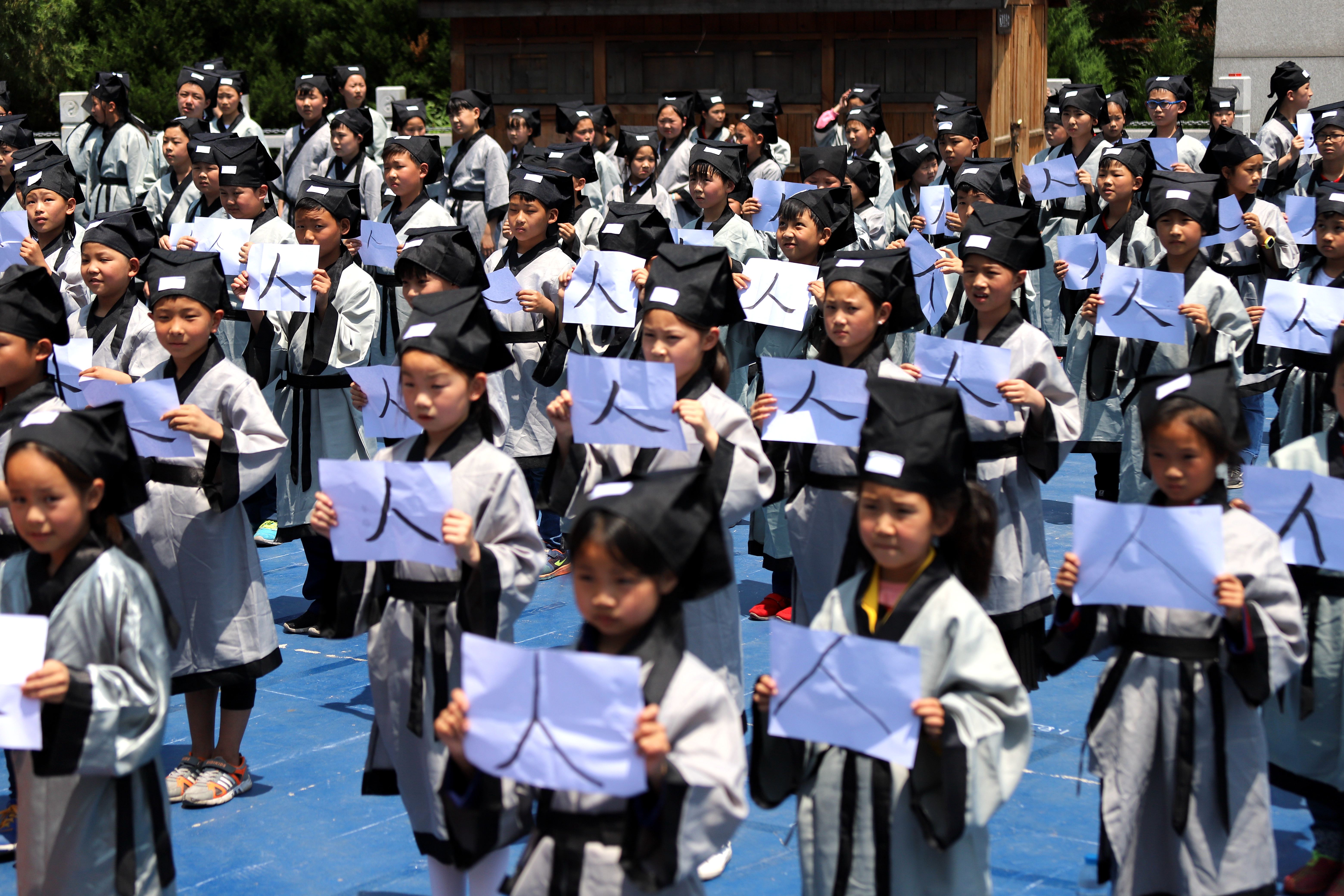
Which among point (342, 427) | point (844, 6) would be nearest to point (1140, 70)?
point (844, 6)

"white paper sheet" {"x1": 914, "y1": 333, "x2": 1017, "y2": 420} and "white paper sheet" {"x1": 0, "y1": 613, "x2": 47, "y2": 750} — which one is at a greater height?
"white paper sheet" {"x1": 914, "y1": 333, "x2": 1017, "y2": 420}

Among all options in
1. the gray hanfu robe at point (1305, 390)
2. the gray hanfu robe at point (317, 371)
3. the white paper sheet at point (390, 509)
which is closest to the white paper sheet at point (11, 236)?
the gray hanfu robe at point (317, 371)

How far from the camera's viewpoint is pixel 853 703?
3.39m

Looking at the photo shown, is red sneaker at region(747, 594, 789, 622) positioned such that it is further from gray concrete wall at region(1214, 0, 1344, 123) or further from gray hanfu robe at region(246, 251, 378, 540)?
gray concrete wall at region(1214, 0, 1344, 123)

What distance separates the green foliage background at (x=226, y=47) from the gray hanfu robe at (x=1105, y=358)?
17798 millimetres

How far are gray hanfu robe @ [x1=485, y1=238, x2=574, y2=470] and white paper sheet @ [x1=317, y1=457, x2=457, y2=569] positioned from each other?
3.44 m

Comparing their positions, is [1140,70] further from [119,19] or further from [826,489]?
[826,489]

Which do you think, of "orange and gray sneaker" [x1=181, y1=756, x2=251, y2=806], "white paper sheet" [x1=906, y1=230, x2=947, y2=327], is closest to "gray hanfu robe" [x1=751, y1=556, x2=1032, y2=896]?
"orange and gray sneaker" [x1=181, y1=756, x2=251, y2=806]

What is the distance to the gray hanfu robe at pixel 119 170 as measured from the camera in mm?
13883

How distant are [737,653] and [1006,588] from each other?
4.08 feet

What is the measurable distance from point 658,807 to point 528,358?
5273 mm

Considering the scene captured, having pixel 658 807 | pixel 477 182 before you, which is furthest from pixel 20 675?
pixel 477 182

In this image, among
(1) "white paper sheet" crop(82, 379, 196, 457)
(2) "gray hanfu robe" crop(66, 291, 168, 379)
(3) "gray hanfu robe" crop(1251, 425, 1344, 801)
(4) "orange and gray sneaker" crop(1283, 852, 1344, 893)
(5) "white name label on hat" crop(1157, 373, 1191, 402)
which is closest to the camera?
(5) "white name label on hat" crop(1157, 373, 1191, 402)

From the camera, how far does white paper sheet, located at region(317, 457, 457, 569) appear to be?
3.98 meters
